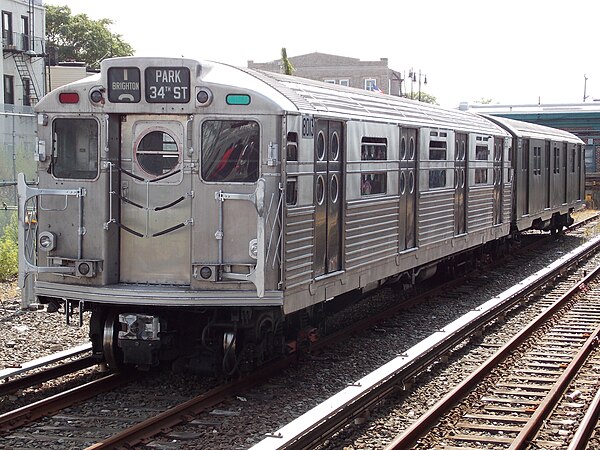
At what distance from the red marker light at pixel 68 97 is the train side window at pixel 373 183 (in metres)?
3.48

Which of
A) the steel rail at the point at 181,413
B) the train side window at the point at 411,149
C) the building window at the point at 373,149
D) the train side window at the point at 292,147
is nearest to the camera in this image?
the steel rail at the point at 181,413

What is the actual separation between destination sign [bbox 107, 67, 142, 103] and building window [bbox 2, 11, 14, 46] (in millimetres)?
34929

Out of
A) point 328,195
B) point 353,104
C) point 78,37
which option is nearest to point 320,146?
point 328,195

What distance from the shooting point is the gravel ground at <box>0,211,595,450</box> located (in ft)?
27.5

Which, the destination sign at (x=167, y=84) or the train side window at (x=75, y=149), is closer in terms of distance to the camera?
the destination sign at (x=167, y=84)

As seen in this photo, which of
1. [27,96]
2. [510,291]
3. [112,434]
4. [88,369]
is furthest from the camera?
[27,96]

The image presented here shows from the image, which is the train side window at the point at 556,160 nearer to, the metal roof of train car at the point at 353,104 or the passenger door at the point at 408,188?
the metal roof of train car at the point at 353,104

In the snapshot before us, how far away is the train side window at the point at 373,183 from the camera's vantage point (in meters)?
11.6

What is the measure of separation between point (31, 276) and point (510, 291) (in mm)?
8212

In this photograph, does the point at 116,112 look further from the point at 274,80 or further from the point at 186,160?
the point at 274,80

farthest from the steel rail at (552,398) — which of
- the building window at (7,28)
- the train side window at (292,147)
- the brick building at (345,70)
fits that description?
the brick building at (345,70)

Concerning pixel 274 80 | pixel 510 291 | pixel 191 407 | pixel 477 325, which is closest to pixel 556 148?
pixel 510 291

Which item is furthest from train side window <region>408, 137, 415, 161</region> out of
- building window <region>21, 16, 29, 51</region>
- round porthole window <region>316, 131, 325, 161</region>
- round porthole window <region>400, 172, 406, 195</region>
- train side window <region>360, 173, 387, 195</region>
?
building window <region>21, 16, 29, 51</region>

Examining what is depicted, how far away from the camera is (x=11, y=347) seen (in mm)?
11297
